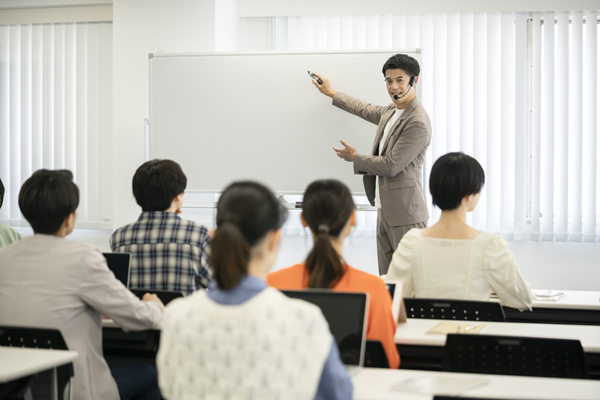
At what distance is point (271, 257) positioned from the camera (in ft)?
3.42

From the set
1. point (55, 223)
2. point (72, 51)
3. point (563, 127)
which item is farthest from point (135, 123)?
point (563, 127)

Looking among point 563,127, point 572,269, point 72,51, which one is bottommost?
point 572,269

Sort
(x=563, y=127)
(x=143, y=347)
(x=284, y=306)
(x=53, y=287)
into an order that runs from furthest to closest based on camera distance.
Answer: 1. (x=563, y=127)
2. (x=143, y=347)
3. (x=53, y=287)
4. (x=284, y=306)

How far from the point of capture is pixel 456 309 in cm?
194

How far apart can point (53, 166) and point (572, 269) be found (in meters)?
4.57

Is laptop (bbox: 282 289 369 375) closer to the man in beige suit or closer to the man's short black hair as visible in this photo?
the man in beige suit

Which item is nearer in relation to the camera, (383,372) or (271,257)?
(271,257)

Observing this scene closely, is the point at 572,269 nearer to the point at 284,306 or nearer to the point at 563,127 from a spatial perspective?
the point at 563,127

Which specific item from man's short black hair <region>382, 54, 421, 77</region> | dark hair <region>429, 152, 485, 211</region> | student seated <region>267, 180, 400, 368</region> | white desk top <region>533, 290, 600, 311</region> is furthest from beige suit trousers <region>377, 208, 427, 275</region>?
student seated <region>267, 180, 400, 368</region>

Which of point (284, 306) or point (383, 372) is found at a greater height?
point (284, 306)

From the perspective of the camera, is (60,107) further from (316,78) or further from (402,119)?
(402,119)

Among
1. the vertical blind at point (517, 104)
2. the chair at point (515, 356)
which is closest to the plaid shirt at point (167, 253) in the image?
the chair at point (515, 356)

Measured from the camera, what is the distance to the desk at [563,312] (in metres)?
2.20

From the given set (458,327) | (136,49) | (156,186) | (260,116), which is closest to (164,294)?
(156,186)
